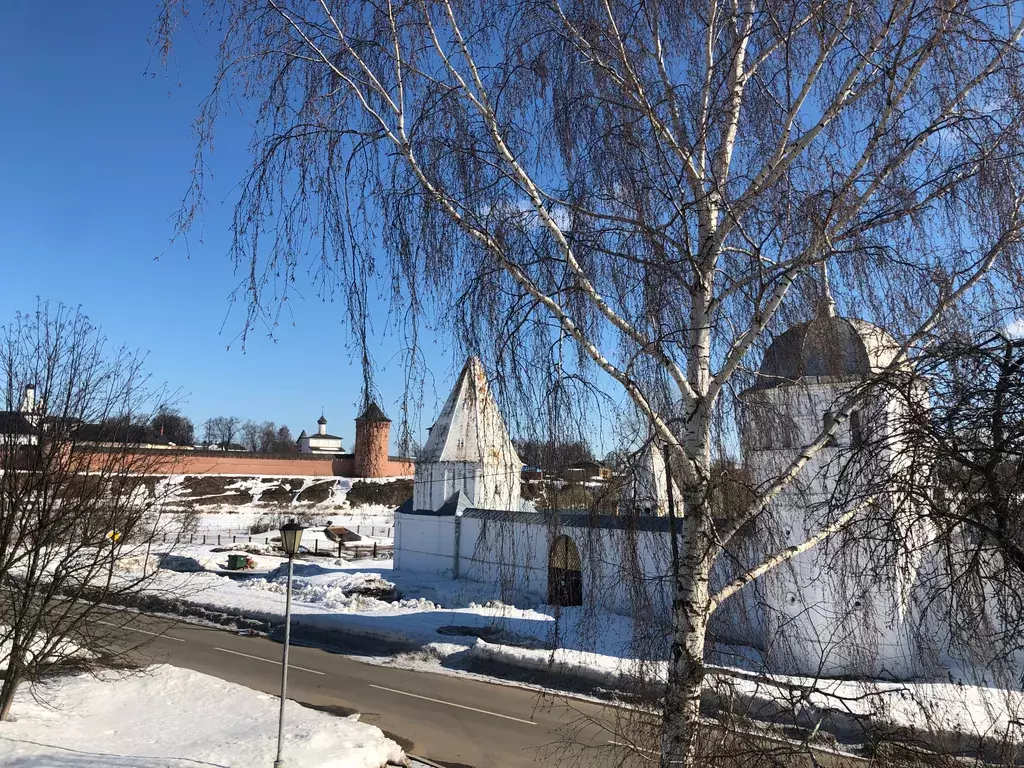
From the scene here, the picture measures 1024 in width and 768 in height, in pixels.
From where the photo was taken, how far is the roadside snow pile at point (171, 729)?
27.5 ft

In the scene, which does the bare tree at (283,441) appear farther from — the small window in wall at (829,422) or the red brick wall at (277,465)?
the small window in wall at (829,422)

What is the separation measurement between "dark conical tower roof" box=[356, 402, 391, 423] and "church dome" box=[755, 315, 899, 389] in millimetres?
2143

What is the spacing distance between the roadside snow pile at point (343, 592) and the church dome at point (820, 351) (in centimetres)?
2004

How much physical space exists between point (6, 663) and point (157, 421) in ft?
14.1

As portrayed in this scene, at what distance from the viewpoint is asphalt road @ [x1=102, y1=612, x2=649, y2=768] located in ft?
33.7

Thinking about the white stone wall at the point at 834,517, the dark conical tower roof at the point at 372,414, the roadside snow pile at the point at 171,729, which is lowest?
the roadside snow pile at the point at 171,729

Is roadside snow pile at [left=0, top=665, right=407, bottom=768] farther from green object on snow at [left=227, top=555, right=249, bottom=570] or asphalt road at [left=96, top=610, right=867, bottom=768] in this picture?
green object on snow at [left=227, top=555, right=249, bottom=570]

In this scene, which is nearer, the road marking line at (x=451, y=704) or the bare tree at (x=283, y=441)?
the road marking line at (x=451, y=704)

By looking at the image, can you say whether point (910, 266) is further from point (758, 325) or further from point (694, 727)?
point (694, 727)

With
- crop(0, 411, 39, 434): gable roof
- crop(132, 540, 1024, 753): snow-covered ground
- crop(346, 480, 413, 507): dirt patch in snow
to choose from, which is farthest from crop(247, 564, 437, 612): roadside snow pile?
crop(346, 480, 413, 507): dirt patch in snow

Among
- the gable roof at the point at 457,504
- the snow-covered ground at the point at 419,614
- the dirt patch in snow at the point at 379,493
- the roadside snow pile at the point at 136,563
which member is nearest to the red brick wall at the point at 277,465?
the dirt patch in snow at the point at 379,493

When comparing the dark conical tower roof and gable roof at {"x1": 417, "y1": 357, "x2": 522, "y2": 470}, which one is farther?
gable roof at {"x1": 417, "y1": 357, "x2": 522, "y2": 470}

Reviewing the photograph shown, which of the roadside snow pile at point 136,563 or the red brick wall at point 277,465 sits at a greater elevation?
the red brick wall at point 277,465

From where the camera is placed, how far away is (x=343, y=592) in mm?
25094
